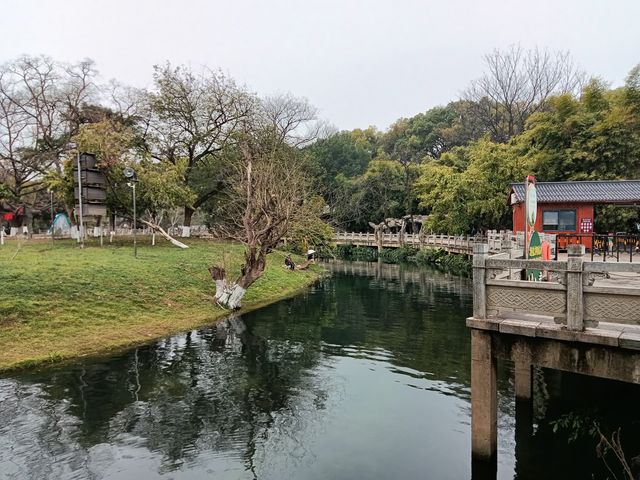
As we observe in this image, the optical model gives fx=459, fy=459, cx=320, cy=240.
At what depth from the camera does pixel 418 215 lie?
5541 cm

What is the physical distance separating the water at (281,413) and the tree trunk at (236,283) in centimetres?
383

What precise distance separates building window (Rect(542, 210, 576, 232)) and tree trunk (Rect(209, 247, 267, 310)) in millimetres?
13587

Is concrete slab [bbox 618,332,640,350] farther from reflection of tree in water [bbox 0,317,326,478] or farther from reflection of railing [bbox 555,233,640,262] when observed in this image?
reflection of railing [bbox 555,233,640,262]

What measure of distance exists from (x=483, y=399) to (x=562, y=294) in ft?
6.84

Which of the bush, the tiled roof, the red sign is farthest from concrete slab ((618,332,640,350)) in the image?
the bush

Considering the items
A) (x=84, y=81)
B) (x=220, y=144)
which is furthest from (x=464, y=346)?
(x=84, y=81)

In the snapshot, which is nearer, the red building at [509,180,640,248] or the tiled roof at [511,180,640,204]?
the tiled roof at [511,180,640,204]

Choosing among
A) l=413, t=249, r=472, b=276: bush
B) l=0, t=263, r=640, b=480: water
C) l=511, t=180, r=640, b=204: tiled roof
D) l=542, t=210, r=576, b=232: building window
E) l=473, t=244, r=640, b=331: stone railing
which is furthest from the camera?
l=413, t=249, r=472, b=276: bush

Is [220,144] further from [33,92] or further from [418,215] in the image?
[418,215]

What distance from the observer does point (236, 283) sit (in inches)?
838

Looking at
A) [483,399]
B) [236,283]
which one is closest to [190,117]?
[236,283]

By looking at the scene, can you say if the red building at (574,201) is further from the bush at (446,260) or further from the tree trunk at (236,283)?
the bush at (446,260)

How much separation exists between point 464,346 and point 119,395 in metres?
11.1

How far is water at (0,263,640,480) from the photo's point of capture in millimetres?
8312
